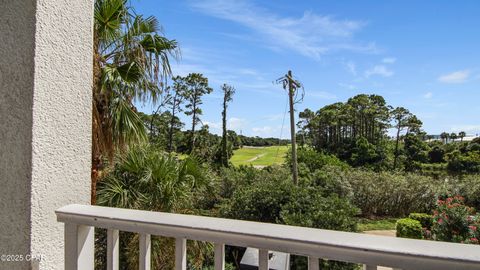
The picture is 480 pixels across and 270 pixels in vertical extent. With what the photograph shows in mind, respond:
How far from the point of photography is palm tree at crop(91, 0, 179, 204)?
13.3 feet

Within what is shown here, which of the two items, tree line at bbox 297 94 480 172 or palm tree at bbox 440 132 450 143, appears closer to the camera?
tree line at bbox 297 94 480 172

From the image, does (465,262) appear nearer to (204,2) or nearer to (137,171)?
(137,171)

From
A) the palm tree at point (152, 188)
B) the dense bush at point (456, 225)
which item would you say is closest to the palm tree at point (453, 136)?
the dense bush at point (456, 225)

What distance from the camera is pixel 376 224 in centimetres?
1032

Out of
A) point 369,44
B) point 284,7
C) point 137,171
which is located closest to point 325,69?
point 369,44

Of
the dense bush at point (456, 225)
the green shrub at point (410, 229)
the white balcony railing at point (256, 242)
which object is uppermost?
the white balcony railing at point (256, 242)

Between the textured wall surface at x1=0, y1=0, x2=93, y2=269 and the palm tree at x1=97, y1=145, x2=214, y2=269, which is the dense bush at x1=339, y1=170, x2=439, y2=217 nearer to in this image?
the palm tree at x1=97, y1=145, x2=214, y2=269

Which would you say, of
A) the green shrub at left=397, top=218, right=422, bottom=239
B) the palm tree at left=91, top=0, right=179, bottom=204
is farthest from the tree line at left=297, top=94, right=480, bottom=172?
the palm tree at left=91, top=0, right=179, bottom=204

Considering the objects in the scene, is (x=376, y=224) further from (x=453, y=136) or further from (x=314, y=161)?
(x=453, y=136)

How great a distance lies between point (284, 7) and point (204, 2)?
15.0 ft

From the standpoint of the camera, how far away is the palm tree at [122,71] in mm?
4059

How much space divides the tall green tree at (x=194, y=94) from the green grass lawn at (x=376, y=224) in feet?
35.3

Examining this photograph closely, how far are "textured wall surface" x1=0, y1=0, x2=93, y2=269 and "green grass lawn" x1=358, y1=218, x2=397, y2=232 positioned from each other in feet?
31.9

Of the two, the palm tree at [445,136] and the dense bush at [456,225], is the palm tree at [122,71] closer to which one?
the dense bush at [456,225]
